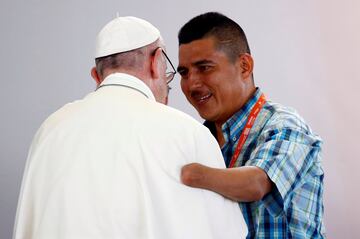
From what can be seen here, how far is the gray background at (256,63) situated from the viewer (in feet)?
8.36

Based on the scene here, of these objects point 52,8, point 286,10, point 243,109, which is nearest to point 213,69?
point 243,109

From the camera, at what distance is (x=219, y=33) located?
1969 mm

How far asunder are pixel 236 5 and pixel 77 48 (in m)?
0.88

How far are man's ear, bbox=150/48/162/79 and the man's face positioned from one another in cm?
41

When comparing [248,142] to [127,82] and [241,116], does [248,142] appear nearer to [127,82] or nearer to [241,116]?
[241,116]

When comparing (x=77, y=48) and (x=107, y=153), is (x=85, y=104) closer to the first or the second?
(x=107, y=153)

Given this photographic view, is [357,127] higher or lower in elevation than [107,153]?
lower

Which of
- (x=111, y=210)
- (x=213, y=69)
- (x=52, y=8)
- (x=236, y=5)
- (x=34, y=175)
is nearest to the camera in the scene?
(x=111, y=210)

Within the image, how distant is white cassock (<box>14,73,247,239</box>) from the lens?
1289 millimetres

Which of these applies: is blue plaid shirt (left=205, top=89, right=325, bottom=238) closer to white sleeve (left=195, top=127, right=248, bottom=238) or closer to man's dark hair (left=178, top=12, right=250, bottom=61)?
white sleeve (left=195, top=127, right=248, bottom=238)

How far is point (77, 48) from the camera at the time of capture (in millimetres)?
2652

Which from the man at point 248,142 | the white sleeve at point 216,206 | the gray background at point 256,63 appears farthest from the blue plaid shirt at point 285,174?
the gray background at point 256,63

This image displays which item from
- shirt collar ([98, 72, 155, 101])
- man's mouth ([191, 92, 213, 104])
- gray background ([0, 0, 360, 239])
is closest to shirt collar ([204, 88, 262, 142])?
man's mouth ([191, 92, 213, 104])

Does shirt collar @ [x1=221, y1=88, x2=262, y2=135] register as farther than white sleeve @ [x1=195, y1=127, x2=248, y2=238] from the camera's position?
Yes
